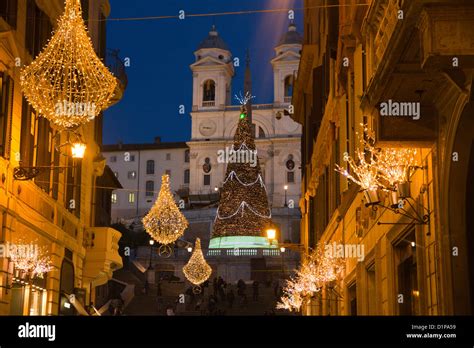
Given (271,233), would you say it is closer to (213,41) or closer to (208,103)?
(208,103)

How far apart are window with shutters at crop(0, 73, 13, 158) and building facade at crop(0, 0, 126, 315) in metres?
0.02

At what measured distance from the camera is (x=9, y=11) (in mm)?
19922

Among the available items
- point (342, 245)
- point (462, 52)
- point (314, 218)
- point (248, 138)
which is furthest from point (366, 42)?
point (248, 138)

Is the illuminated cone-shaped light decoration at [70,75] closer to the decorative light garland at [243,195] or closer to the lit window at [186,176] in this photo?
the decorative light garland at [243,195]

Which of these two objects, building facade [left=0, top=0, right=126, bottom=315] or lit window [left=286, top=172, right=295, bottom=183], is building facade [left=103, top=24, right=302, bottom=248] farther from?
building facade [left=0, top=0, right=126, bottom=315]

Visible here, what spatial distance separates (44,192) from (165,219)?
1036 centimetres

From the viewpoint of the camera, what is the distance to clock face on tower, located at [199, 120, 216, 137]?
359ft

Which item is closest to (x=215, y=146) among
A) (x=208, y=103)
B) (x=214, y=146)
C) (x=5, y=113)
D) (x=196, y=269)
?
(x=214, y=146)

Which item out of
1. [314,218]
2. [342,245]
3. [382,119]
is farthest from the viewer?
[314,218]

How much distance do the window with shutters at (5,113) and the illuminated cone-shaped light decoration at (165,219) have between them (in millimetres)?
12366

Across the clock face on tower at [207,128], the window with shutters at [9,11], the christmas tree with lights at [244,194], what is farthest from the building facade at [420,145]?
the clock face on tower at [207,128]
